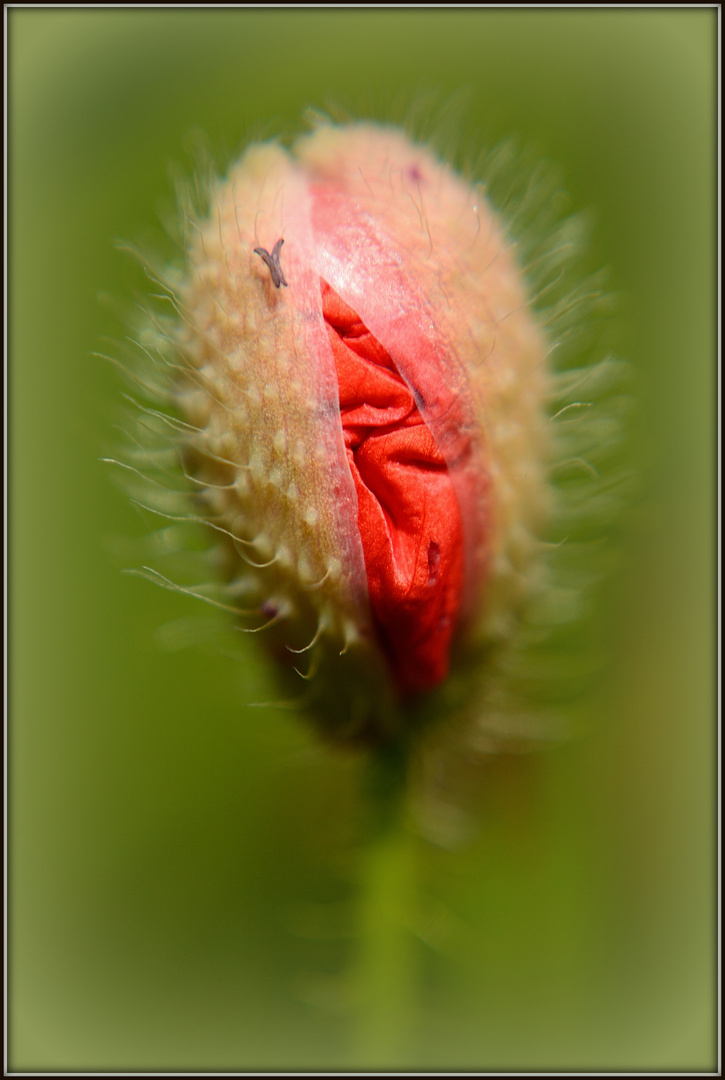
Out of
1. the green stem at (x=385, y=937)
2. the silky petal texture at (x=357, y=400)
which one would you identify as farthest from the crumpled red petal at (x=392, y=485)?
the green stem at (x=385, y=937)

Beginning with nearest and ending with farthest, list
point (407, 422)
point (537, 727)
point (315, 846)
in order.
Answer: point (407, 422), point (537, 727), point (315, 846)

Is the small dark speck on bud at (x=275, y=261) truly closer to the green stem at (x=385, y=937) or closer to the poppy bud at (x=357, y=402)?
the poppy bud at (x=357, y=402)

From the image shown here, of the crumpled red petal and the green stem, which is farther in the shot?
the green stem

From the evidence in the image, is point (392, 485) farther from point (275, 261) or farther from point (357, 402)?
point (275, 261)

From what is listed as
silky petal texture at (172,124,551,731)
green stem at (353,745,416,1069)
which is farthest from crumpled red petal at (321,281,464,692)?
green stem at (353,745,416,1069)

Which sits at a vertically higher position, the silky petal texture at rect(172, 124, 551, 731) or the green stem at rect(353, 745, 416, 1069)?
the silky petal texture at rect(172, 124, 551, 731)

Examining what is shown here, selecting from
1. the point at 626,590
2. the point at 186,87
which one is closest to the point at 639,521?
the point at 626,590

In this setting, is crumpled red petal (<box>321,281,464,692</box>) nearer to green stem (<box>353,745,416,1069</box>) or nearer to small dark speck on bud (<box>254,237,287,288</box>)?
small dark speck on bud (<box>254,237,287,288</box>)

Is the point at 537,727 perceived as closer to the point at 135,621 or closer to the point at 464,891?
the point at 464,891
